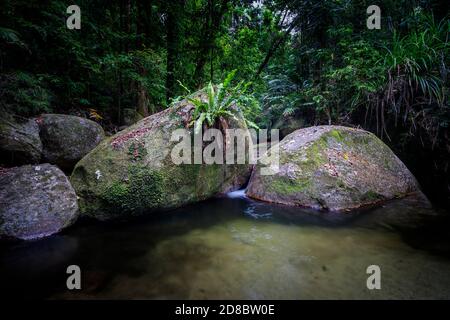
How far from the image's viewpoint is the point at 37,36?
466 cm

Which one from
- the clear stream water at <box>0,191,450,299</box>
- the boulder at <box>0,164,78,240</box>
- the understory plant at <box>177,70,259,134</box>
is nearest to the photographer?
the clear stream water at <box>0,191,450,299</box>

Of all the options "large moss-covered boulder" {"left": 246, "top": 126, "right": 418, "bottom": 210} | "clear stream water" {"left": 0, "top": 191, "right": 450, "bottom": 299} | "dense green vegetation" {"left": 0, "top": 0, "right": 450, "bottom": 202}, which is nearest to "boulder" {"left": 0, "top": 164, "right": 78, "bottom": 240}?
"clear stream water" {"left": 0, "top": 191, "right": 450, "bottom": 299}

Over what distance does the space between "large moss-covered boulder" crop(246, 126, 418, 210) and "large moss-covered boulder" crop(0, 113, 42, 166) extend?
3.62 m

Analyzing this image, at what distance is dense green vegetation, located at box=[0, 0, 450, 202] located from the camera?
174 inches

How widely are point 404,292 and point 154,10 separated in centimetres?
766

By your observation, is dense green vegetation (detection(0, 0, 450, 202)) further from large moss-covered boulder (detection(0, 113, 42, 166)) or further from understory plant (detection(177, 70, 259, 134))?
large moss-covered boulder (detection(0, 113, 42, 166))

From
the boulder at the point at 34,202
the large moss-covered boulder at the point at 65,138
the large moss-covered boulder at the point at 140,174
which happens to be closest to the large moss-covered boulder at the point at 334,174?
the large moss-covered boulder at the point at 140,174

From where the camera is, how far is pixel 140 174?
3625mm

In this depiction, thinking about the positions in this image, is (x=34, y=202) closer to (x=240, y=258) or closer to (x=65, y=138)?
(x=65, y=138)

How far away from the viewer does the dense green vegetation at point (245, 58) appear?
442 cm

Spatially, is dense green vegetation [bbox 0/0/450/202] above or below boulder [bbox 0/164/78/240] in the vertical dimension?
above

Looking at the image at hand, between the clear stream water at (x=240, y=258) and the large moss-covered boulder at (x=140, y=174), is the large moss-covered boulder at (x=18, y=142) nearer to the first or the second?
the large moss-covered boulder at (x=140, y=174)
